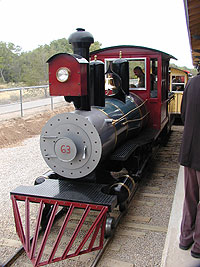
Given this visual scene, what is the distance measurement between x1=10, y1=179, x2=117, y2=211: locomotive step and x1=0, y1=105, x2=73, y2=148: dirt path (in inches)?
224

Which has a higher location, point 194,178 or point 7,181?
point 194,178

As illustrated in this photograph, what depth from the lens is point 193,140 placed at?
263 cm

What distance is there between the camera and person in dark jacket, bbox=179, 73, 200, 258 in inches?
102

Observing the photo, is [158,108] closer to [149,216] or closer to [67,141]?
[149,216]

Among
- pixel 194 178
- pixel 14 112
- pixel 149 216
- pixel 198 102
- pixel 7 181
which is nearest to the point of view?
pixel 198 102

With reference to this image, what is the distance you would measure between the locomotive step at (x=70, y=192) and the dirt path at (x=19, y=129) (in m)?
5.68

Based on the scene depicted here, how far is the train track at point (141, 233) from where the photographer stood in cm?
333

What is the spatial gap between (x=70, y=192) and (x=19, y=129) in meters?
7.47

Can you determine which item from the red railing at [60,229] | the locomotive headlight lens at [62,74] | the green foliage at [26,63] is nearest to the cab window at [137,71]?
the locomotive headlight lens at [62,74]

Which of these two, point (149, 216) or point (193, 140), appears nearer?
point (193, 140)

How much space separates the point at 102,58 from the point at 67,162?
9.76ft

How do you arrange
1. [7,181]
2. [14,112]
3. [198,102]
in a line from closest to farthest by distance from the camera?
[198,102] → [7,181] → [14,112]

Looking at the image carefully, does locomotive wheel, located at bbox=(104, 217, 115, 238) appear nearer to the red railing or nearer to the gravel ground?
the red railing

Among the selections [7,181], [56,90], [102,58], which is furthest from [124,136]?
[7,181]
